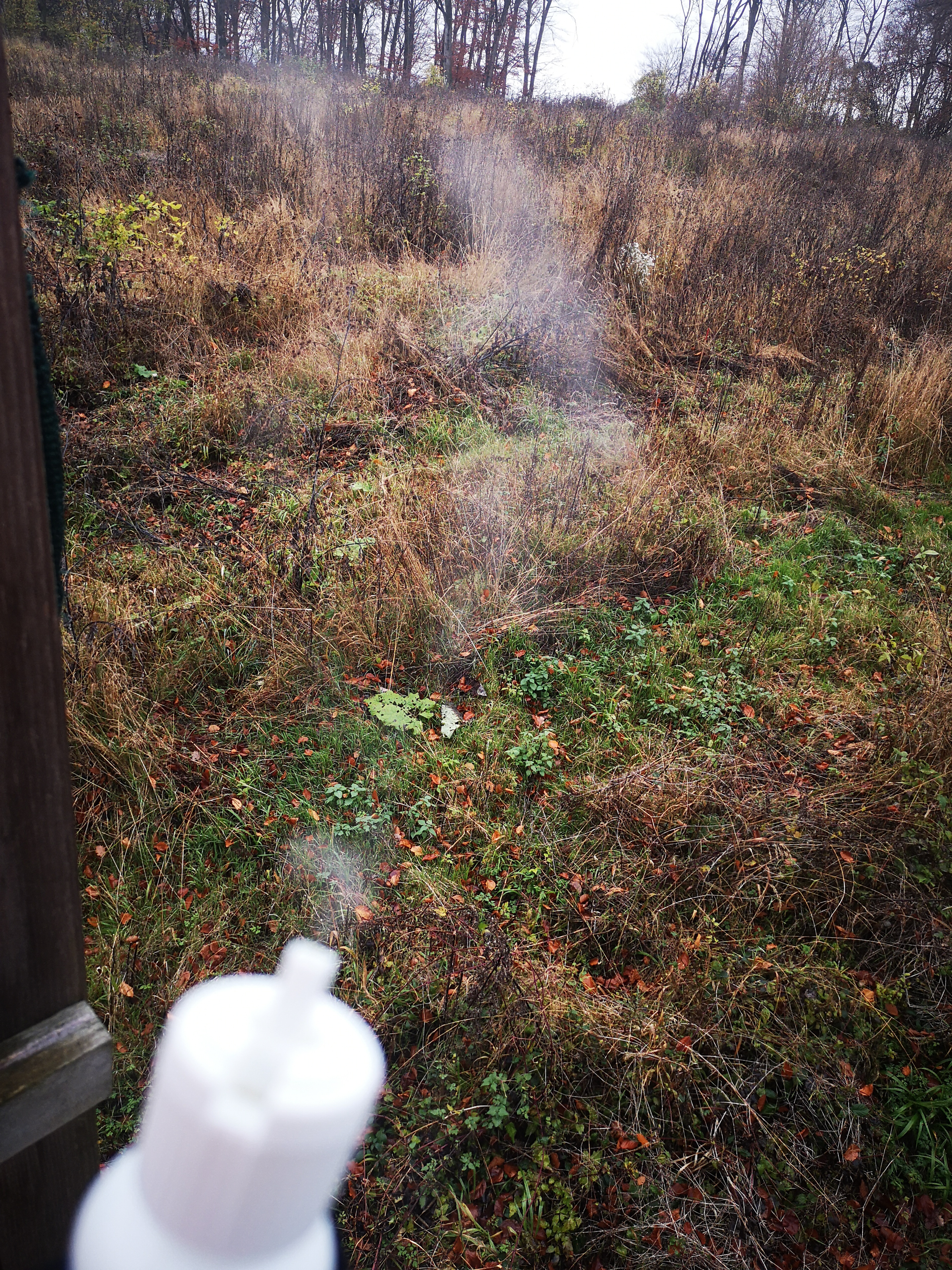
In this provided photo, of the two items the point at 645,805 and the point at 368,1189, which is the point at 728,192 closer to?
the point at 645,805

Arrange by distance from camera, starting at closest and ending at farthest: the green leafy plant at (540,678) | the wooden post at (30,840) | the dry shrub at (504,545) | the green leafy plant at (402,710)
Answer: the wooden post at (30,840) < the green leafy plant at (402,710) < the green leafy plant at (540,678) < the dry shrub at (504,545)

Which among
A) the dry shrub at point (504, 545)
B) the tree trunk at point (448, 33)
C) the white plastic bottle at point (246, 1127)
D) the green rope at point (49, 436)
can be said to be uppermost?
the tree trunk at point (448, 33)

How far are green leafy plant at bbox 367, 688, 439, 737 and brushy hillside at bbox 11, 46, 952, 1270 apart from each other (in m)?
0.02

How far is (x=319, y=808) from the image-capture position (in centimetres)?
272

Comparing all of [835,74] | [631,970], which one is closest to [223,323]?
[631,970]

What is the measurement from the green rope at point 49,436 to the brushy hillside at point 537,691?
879 millimetres

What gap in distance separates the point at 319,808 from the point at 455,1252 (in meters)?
1.40

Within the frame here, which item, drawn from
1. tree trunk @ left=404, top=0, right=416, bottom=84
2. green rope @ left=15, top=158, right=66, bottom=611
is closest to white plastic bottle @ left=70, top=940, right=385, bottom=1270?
green rope @ left=15, top=158, right=66, bottom=611

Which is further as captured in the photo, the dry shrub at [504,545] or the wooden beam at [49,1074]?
the dry shrub at [504,545]

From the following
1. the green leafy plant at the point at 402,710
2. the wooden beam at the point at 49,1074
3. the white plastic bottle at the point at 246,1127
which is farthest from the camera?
the green leafy plant at the point at 402,710

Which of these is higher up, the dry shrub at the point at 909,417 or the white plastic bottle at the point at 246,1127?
the white plastic bottle at the point at 246,1127

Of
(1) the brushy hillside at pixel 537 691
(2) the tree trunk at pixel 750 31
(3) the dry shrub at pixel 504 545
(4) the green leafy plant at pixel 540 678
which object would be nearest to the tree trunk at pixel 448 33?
(2) the tree trunk at pixel 750 31

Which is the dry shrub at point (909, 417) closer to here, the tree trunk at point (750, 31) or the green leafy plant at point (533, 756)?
the green leafy plant at point (533, 756)

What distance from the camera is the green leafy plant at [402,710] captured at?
303 centimetres
